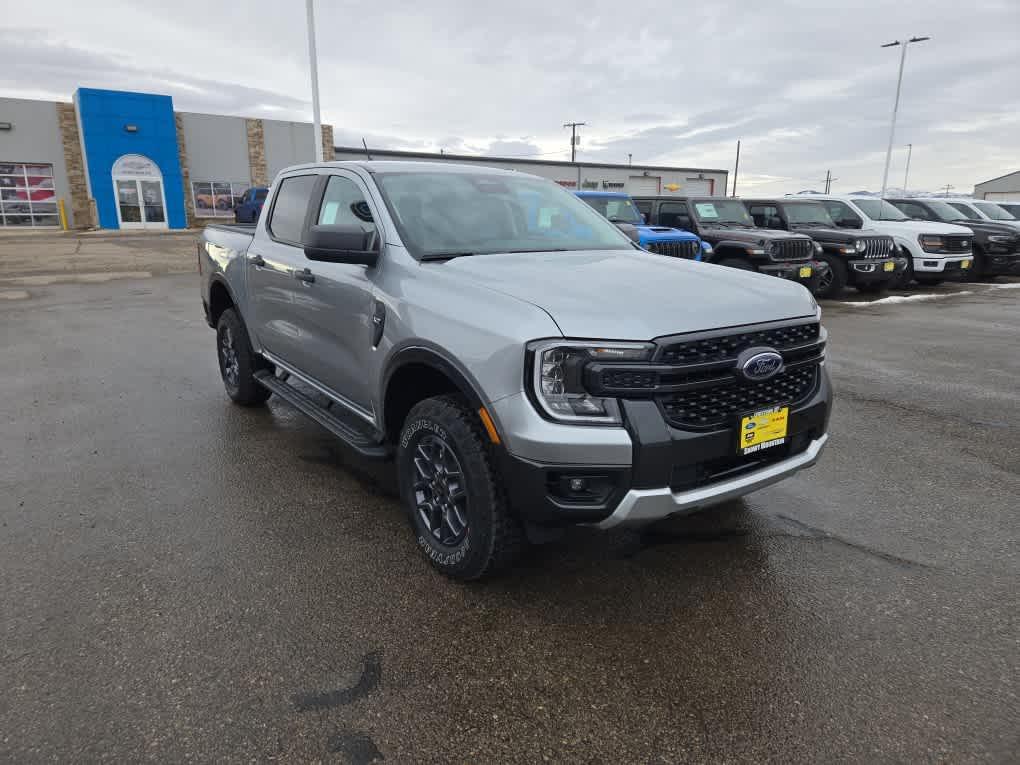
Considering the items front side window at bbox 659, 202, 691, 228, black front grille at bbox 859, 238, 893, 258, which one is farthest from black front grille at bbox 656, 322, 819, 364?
black front grille at bbox 859, 238, 893, 258

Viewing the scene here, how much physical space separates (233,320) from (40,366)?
10.1 feet

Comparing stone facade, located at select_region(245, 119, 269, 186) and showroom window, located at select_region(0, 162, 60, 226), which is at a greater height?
stone facade, located at select_region(245, 119, 269, 186)

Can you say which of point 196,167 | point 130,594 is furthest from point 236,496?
point 196,167

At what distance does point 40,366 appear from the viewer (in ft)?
23.1

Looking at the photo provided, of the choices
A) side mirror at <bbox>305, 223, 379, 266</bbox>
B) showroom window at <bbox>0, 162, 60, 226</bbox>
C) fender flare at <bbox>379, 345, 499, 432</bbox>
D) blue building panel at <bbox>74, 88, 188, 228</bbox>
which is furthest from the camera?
showroom window at <bbox>0, 162, 60, 226</bbox>

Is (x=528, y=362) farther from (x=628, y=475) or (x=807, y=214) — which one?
(x=807, y=214)

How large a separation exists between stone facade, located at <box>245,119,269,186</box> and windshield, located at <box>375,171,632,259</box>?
35.6 m

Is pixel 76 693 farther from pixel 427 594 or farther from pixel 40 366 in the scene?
pixel 40 366

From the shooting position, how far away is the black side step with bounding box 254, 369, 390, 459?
355 centimetres

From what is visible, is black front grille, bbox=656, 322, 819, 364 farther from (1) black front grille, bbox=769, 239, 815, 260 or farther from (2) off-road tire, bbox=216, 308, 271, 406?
(1) black front grille, bbox=769, 239, 815, 260

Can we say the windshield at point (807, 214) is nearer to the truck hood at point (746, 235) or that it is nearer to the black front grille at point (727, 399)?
the truck hood at point (746, 235)

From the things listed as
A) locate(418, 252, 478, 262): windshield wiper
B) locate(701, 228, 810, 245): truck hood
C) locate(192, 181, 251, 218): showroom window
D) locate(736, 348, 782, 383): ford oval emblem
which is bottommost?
locate(736, 348, 782, 383): ford oval emblem

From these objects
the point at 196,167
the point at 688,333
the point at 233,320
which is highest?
the point at 196,167

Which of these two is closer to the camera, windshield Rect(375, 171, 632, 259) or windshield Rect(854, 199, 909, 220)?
windshield Rect(375, 171, 632, 259)
